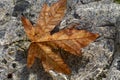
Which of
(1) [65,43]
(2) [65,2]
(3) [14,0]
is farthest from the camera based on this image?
(3) [14,0]

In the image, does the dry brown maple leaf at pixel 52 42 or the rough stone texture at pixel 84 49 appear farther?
the rough stone texture at pixel 84 49

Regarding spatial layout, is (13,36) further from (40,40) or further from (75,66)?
Result: (75,66)

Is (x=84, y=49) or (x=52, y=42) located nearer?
(x=52, y=42)

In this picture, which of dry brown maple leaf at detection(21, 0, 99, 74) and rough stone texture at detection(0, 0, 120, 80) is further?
rough stone texture at detection(0, 0, 120, 80)

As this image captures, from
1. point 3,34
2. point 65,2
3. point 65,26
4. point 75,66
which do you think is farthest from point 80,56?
point 3,34
